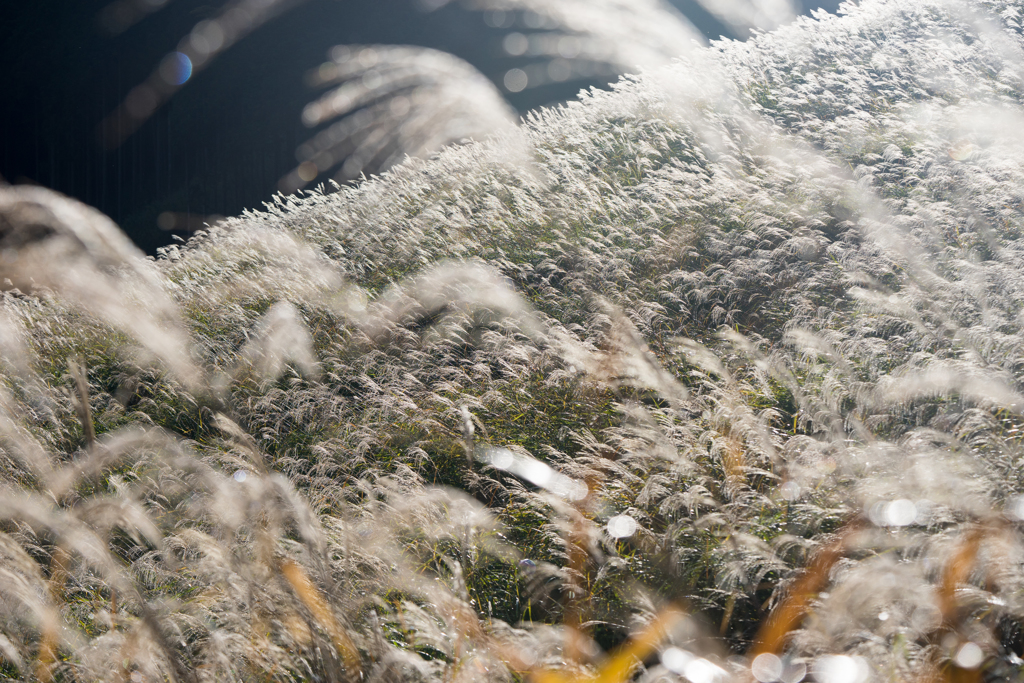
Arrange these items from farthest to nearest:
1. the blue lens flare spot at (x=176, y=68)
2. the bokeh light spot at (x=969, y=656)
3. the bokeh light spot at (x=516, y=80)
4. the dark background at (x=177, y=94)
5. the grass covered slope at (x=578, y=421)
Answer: the blue lens flare spot at (x=176, y=68) < the dark background at (x=177, y=94) < the bokeh light spot at (x=516, y=80) < the grass covered slope at (x=578, y=421) < the bokeh light spot at (x=969, y=656)

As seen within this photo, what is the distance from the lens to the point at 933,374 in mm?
2643

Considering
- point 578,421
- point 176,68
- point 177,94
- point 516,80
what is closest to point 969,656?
point 578,421

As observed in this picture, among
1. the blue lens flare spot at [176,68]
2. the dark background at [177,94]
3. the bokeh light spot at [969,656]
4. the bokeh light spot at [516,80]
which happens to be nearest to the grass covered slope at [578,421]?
the bokeh light spot at [969,656]

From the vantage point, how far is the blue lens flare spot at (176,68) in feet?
80.7

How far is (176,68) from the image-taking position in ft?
82.0

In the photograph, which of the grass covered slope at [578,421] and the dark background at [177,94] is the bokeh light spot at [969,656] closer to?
the grass covered slope at [578,421]

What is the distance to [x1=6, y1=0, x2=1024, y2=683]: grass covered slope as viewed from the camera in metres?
2.04

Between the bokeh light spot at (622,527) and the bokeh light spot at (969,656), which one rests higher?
the bokeh light spot at (622,527)

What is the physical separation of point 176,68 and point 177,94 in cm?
177

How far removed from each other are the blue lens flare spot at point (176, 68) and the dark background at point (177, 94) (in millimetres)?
449

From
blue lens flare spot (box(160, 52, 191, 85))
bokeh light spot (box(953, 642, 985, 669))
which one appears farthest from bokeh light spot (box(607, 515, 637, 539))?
blue lens flare spot (box(160, 52, 191, 85))

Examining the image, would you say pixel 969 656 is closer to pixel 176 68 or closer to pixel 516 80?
Result: pixel 516 80

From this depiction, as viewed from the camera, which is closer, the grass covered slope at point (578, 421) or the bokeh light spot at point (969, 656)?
the bokeh light spot at point (969, 656)

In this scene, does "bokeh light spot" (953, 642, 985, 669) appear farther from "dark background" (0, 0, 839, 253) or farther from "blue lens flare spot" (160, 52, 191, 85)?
"blue lens flare spot" (160, 52, 191, 85)
